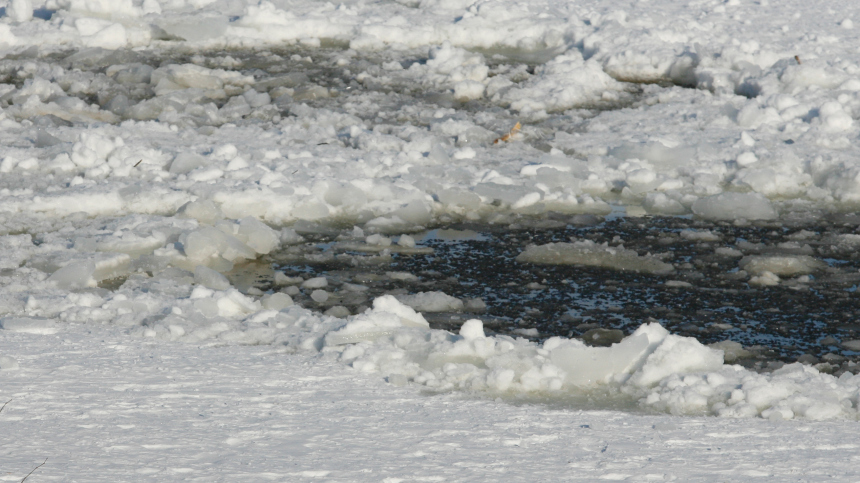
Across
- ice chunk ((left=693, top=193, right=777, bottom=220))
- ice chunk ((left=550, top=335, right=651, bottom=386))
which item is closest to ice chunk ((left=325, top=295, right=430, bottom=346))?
ice chunk ((left=550, top=335, right=651, bottom=386))

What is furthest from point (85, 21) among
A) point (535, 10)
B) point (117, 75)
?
point (535, 10)

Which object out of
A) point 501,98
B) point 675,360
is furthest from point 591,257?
point 501,98

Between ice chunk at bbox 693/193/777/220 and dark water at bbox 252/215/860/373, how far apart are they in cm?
13

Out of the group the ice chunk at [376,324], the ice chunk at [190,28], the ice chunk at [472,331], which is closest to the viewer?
the ice chunk at [472,331]

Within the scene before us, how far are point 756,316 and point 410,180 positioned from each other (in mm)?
2452

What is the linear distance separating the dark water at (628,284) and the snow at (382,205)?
0.12 metres

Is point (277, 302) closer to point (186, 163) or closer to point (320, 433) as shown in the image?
point (320, 433)

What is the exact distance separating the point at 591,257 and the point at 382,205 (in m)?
1.38

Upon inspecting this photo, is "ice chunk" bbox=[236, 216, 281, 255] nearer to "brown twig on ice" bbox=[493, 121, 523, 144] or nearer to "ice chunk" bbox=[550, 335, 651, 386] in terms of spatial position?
"ice chunk" bbox=[550, 335, 651, 386]

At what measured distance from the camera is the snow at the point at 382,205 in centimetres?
282

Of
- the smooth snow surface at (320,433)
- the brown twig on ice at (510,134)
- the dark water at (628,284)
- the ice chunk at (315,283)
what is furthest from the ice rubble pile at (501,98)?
the smooth snow surface at (320,433)

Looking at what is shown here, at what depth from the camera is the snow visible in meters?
2.82

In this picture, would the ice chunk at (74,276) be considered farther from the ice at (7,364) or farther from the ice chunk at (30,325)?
the ice at (7,364)

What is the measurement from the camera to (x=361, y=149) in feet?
21.8
